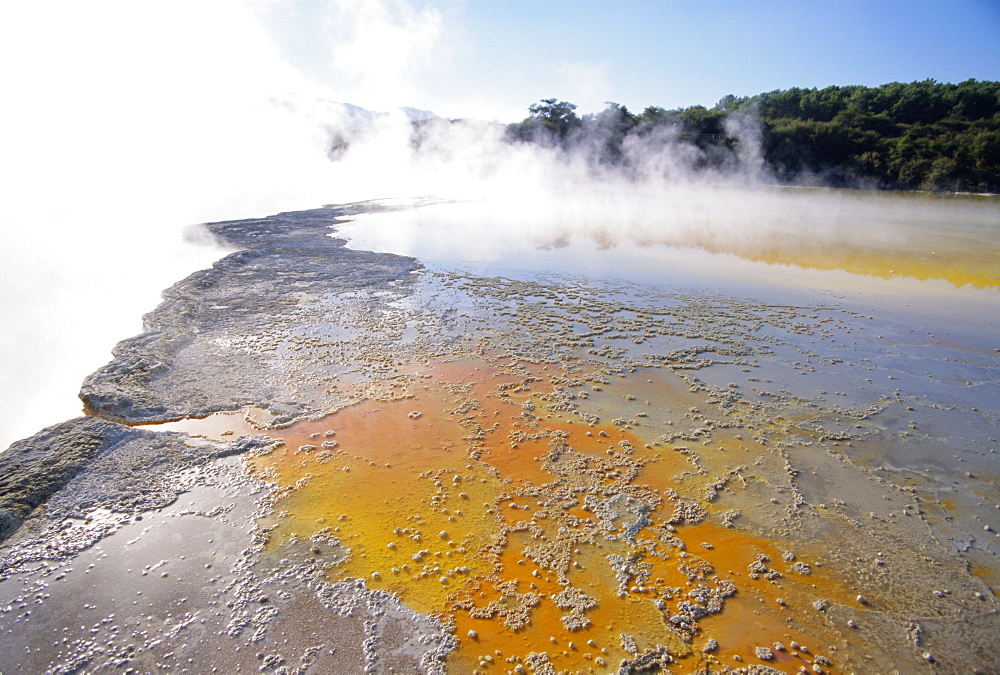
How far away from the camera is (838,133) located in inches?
1000

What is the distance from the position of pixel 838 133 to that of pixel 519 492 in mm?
30320

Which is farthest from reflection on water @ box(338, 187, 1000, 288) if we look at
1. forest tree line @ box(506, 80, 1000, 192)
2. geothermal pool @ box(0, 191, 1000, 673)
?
forest tree line @ box(506, 80, 1000, 192)

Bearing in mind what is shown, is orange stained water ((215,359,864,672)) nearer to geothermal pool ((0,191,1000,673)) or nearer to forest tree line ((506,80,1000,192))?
geothermal pool ((0,191,1000,673))

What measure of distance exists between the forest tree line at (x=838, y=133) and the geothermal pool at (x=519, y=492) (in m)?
21.3

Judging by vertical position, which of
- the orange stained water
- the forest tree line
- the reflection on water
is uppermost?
the forest tree line

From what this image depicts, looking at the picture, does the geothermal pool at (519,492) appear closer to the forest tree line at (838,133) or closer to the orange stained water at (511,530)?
the orange stained water at (511,530)

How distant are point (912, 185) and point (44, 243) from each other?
3068 cm

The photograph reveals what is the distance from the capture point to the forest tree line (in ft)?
72.9

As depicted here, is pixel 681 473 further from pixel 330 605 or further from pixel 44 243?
pixel 44 243

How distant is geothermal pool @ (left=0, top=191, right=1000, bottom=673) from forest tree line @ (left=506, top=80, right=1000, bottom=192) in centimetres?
2134

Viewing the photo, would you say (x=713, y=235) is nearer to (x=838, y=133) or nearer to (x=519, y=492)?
(x=519, y=492)

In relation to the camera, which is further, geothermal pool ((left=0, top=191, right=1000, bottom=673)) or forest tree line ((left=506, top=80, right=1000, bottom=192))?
forest tree line ((left=506, top=80, right=1000, bottom=192))

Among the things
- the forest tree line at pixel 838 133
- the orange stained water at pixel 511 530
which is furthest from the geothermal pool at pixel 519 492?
the forest tree line at pixel 838 133

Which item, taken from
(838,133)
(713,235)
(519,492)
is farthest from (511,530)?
(838,133)
